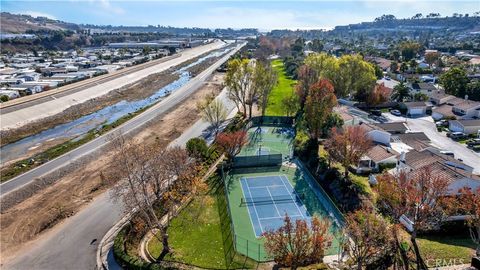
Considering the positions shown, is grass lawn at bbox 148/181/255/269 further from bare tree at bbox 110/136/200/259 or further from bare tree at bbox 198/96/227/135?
bare tree at bbox 198/96/227/135

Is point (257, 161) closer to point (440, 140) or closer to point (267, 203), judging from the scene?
point (267, 203)

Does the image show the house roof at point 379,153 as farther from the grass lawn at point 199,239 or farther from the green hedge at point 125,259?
the green hedge at point 125,259

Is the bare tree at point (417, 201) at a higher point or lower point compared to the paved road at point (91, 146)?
higher

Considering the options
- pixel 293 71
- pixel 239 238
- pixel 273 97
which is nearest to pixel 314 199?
pixel 239 238

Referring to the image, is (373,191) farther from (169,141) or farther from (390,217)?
(169,141)

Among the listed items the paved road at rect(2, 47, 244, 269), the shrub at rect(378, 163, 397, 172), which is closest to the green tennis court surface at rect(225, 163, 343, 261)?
the shrub at rect(378, 163, 397, 172)

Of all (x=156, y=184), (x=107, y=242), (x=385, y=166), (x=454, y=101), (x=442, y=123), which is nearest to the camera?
(x=156, y=184)

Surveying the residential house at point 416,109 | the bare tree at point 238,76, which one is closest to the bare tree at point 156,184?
the bare tree at point 238,76

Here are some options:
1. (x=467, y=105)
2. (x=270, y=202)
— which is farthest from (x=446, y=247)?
(x=467, y=105)
